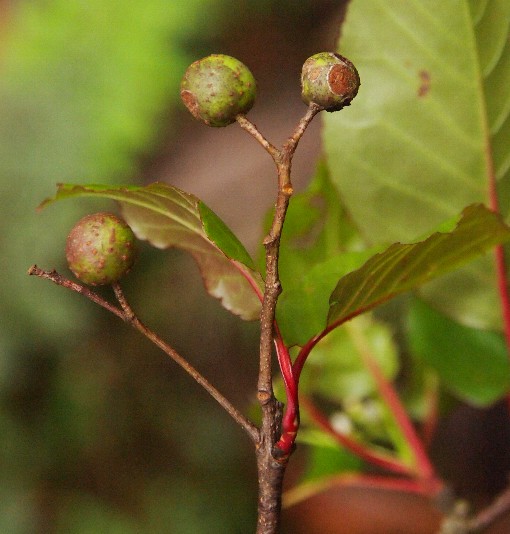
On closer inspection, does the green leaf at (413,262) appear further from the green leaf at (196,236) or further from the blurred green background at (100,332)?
the blurred green background at (100,332)

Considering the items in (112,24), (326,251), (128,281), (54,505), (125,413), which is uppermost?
(112,24)

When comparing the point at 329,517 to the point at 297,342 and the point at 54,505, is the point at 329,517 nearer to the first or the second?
the point at 54,505

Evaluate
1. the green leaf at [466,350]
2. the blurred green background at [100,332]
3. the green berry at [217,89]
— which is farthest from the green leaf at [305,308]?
the blurred green background at [100,332]

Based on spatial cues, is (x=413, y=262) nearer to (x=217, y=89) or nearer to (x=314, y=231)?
(x=217, y=89)

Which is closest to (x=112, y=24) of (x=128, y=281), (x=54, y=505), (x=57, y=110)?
(x=57, y=110)

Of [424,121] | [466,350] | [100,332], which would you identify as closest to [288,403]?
[424,121]

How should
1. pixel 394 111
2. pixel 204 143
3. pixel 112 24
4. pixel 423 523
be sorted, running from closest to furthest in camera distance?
1. pixel 394 111
2. pixel 423 523
3. pixel 112 24
4. pixel 204 143
